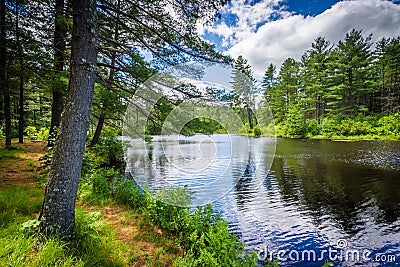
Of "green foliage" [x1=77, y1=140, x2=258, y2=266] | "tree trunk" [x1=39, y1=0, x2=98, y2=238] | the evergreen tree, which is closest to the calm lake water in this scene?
the evergreen tree

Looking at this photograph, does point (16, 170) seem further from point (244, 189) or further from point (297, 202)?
point (297, 202)

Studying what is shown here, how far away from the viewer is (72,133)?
2229 millimetres

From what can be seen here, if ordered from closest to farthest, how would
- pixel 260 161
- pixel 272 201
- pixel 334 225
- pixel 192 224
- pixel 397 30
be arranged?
pixel 192 224 → pixel 334 225 → pixel 272 201 → pixel 260 161 → pixel 397 30

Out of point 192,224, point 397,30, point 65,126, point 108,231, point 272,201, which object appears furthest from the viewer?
point 397,30

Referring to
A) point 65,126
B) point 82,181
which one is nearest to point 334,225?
point 65,126

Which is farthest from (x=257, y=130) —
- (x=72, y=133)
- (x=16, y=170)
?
(x=16, y=170)

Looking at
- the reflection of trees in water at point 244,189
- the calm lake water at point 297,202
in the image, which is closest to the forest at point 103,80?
the calm lake water at point 297,202

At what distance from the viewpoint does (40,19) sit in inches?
207

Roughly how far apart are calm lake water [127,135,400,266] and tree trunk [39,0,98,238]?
5.96 ft

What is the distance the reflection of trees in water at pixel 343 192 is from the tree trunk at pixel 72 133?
5375 millimetres

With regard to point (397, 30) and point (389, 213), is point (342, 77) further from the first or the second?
point (389, 213)

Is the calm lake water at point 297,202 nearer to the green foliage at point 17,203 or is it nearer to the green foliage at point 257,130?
the green foliage at point 257,130

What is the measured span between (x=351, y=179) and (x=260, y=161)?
489 cm

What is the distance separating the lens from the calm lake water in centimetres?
387
